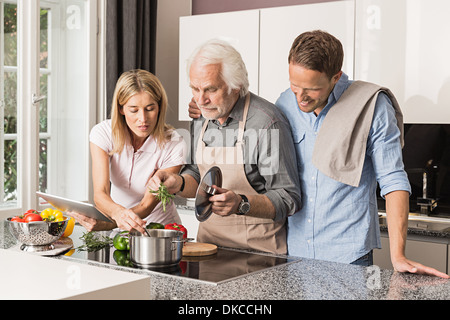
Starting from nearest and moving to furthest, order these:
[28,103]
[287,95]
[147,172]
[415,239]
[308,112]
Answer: [308,112] → [287,95] → [147,172] → [415,239] → [28,103]

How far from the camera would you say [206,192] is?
5.59ft

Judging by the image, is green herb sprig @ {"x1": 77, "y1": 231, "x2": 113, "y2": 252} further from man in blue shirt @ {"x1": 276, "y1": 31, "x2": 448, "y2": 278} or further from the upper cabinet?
the upper cabinet

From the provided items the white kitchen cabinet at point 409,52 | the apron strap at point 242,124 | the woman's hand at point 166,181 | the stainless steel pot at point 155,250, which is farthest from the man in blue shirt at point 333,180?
the white kitchen cabinet at point 409,52

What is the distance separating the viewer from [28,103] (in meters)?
3.13

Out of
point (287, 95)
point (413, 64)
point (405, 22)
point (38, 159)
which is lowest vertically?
point (38, 159)

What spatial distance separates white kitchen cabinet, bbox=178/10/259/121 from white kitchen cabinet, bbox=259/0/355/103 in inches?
2.1

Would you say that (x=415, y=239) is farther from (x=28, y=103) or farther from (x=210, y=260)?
(x=28, y=103)

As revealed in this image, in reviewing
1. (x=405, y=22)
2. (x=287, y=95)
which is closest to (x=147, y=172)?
(x=287, y=95)

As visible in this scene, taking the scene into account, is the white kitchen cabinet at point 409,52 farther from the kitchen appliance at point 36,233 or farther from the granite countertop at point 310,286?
the kitchen appliance at point 36,233

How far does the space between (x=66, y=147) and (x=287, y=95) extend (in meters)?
1.85

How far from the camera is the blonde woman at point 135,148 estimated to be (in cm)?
227

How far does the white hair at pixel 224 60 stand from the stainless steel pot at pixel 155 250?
0.59 metres

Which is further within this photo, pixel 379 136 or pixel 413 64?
pixel 413 64

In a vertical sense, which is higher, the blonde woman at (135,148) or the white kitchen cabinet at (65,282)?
the blonde woman at (135,148)
